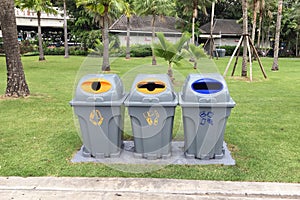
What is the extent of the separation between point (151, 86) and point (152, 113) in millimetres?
440

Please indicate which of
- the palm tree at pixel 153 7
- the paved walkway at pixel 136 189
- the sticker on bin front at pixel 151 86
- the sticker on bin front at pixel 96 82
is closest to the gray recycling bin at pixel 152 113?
the sticker on bin front at pixel 151 86

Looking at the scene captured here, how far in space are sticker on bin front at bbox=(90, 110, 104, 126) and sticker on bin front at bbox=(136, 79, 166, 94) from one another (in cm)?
66

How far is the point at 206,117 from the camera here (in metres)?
4.09

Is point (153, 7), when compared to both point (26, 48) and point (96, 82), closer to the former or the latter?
point (96, 82)

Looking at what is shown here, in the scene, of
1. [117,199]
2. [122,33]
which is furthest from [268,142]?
[122,33]

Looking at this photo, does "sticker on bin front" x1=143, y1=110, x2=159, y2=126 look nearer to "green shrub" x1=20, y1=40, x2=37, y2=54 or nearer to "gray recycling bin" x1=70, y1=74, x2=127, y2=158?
"gray recycling bin" x1=70, y1=74, x2=127, y2=158

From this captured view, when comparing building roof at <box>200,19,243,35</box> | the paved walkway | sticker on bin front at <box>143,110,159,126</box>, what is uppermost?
building roof at <box>200,19,243,35</box>

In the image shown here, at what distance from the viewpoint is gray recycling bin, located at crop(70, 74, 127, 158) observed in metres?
4.06

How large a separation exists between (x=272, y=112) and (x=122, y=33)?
Answer: 28.6 m

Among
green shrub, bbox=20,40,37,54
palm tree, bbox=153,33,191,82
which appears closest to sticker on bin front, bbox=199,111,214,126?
palm tree, bbox=153,33,191,82

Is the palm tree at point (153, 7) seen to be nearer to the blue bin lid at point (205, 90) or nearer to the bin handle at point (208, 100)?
the blue bin lid at point (205, 90)

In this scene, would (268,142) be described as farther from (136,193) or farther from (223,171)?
(136,193)

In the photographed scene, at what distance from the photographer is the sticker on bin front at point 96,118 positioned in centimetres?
413

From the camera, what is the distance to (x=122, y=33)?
34.1m
